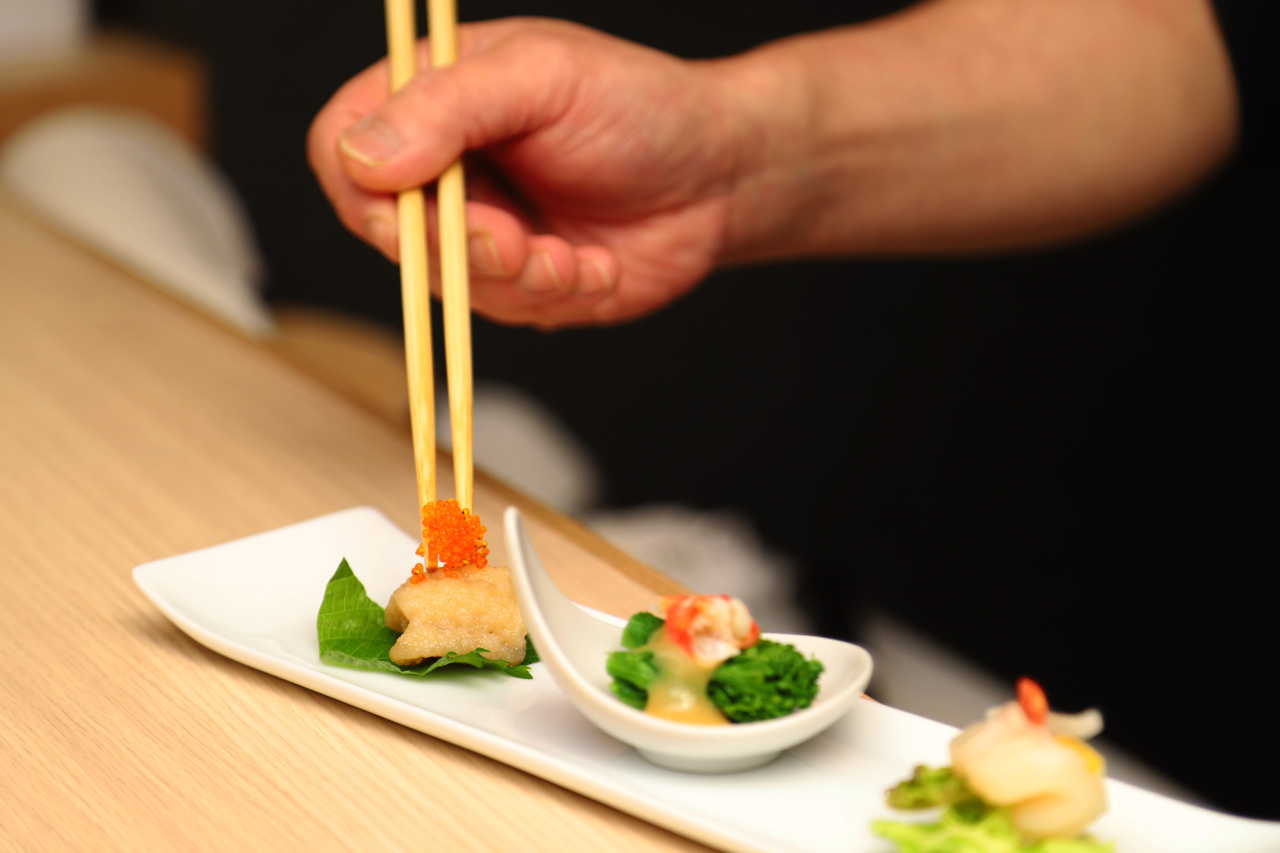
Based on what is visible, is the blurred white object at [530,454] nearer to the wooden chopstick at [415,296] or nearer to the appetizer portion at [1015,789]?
the wooden chopstick at [415,296]

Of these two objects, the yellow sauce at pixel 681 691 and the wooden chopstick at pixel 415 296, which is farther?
the wooden chopstick at pixel 415 296

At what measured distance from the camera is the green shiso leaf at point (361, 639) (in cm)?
62

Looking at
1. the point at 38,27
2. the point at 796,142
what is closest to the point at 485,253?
the point at 796,142

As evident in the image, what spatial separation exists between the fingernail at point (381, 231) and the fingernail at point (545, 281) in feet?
0.46

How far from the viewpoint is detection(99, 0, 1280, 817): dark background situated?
70.6 inches

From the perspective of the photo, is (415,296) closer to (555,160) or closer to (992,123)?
(555,160)


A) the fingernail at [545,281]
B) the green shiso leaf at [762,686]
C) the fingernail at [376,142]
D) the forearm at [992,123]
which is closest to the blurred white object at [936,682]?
the forearm at [992,123]

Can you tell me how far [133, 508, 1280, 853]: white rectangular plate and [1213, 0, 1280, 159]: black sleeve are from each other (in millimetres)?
986

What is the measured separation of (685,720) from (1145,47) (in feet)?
3.60

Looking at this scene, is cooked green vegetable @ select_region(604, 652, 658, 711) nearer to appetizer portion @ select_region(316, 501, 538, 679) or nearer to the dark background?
appetizer portion @ select_region(316, 501, 538, 679)

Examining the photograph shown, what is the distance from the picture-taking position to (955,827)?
47 centimetres

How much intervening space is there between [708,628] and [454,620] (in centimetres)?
16

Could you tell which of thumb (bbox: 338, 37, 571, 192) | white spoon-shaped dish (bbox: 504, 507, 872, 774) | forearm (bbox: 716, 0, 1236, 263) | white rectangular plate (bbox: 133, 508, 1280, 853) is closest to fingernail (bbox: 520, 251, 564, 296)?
thumb (bbox: 338, 37, 571, 192)

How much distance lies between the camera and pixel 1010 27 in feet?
4.24
